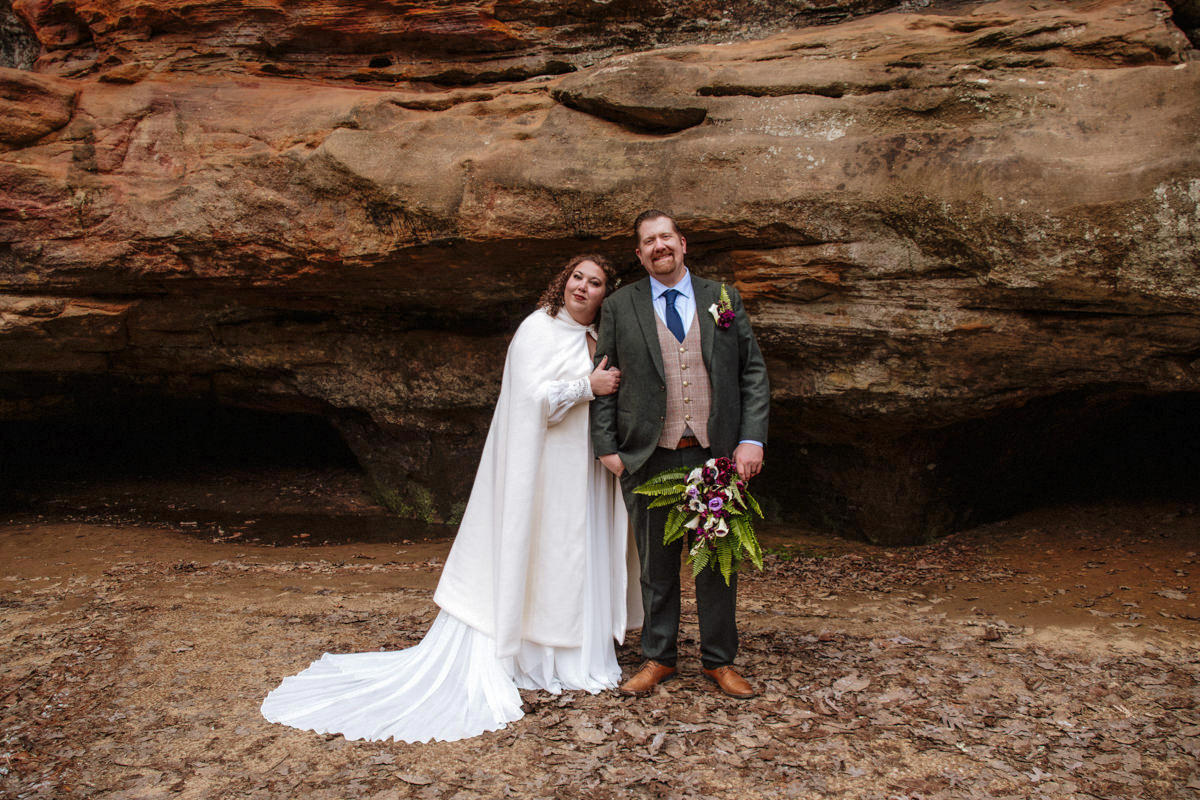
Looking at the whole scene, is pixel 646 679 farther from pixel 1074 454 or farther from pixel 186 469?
pixel 186 469

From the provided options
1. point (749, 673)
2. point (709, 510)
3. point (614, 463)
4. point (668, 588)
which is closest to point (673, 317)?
point (614, 463)

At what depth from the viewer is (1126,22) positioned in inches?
188

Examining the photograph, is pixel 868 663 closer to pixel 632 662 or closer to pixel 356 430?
pixel 632 662

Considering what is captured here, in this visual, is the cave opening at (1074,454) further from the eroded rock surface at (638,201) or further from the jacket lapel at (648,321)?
the jacket lapel at (648,321)

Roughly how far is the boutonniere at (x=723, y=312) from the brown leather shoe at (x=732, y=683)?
1.56m

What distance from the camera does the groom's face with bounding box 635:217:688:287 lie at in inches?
146

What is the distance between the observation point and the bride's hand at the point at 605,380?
3.81 m

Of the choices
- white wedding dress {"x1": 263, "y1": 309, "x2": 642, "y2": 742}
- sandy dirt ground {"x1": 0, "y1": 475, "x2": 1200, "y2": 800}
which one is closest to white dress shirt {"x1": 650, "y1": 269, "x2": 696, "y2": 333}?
white wedding dress {"x1": 263, "y1": 309, "x2": 642, "y2": 742}

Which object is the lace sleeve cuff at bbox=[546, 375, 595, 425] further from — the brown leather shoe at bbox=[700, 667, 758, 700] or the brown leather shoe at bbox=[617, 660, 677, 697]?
the brown leather shoe at bbox=[700, 667, 758, 700]

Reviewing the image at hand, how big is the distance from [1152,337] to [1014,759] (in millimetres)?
2800

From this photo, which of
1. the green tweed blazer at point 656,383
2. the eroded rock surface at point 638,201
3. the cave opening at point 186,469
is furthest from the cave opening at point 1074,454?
the cave opening at point 186,469

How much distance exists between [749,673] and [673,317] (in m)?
1.74

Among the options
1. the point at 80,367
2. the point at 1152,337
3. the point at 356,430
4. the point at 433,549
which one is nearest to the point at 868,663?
the point at 1152,337

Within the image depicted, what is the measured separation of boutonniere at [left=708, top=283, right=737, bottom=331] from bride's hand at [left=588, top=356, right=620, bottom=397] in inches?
20.3
